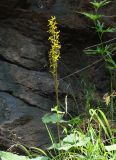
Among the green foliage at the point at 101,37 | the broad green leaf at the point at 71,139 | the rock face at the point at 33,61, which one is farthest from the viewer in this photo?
the green foliage at the point at 101,37

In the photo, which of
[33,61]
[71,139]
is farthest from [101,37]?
[71,139]

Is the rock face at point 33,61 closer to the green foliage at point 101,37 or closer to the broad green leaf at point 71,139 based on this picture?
the green foliage at point 101,37

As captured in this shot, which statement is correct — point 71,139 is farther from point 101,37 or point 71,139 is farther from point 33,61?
point 101,37

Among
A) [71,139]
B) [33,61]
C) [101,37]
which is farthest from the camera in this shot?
[101,37]

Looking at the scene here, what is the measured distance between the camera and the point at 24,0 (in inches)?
148

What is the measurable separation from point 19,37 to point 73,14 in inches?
21.4

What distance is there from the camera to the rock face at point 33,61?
3.22m

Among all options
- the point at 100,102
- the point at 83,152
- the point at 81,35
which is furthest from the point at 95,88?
the point at 83,152

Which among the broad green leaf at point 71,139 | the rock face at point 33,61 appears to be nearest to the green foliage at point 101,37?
the rock face at point 33,61

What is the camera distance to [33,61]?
145 inches

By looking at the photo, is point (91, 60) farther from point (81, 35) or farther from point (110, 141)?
point (110, 141)

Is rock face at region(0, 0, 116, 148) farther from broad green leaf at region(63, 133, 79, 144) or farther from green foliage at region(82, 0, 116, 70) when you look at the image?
broad green leaf at region(63, 133, 79, 144)

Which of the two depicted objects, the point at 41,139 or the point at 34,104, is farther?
the point at 34,104

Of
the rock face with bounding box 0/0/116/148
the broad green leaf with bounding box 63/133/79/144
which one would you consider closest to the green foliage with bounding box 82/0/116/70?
the rock face with bounding box 0/0/116/148
